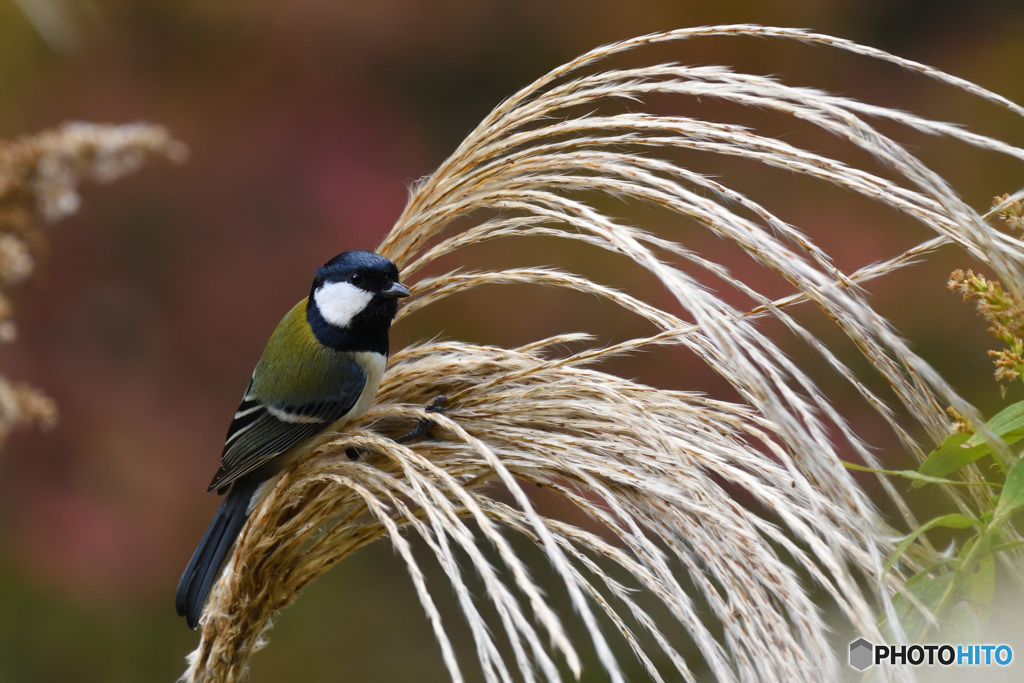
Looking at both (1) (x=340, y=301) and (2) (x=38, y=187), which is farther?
(1) (x=340, y=301)

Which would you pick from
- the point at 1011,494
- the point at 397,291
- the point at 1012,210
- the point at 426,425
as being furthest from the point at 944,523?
the point at 397,291

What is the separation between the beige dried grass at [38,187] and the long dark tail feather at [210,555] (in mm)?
295

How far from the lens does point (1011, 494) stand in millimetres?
609

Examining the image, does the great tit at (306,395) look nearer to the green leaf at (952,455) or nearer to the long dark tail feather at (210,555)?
the long dark tail feather at (210,555)

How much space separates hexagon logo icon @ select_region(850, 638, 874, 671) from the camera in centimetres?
71

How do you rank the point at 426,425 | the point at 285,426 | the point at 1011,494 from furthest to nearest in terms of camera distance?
1. the point at 285,426
2. the point at 426,425
3. the point at 1011,494

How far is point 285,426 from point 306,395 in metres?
0.06

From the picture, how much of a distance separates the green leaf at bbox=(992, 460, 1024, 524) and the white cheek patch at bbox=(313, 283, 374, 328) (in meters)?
0.86

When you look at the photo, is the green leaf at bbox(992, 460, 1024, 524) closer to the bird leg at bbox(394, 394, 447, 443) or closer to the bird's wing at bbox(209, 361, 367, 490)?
the bird leg at bbox(394, 394, 447, 443)

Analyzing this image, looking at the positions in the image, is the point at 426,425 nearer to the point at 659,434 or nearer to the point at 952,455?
the point at 659,434

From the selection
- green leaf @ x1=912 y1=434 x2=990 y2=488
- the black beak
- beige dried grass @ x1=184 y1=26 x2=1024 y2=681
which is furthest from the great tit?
green leaf @ x1=912 y1=434 x2=990 y2=488

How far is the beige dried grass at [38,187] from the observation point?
92cm

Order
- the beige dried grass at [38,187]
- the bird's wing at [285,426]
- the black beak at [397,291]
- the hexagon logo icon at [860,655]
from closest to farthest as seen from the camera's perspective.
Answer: the hexagon logo icon at [860,655]
the beige dried grass at [38,187]
the black beak at [397,291]
the bird's wing at [285,426]

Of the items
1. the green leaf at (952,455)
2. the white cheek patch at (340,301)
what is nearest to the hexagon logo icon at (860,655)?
the green leaf at (952,455)
